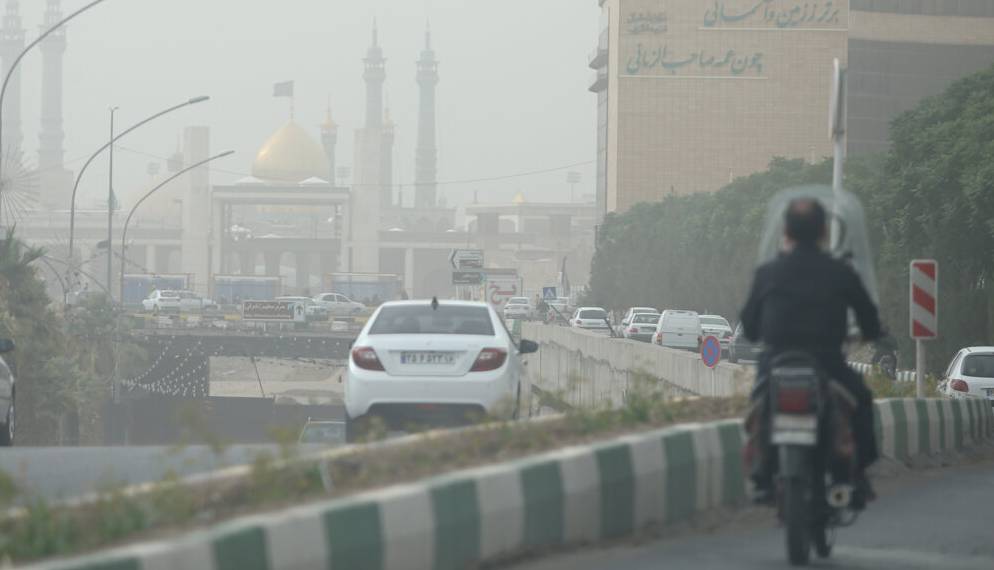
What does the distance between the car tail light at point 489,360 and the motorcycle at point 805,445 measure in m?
6.64

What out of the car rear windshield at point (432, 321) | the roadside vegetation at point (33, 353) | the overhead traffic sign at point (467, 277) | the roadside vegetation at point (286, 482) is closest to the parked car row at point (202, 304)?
the roadside vegetation at point (33, 353)

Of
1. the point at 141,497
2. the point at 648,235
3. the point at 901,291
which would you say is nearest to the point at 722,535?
the point at 141,497

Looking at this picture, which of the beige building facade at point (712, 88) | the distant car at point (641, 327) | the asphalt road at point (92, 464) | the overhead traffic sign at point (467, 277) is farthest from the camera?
the beige building facade at point (712, 88)

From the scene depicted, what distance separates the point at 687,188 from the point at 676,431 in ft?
412

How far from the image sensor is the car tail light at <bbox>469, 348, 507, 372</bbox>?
46.4 ft

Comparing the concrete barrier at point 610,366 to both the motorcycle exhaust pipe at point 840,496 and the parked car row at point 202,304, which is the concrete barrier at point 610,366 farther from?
the parked car row at point 202,304

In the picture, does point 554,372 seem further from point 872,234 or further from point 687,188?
point 687,188

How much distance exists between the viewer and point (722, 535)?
8977mm

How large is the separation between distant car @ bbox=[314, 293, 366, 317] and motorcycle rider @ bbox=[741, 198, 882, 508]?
301 feet

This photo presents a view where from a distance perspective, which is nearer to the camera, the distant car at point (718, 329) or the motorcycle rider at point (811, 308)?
the motorcycle rider at point (811, 308)

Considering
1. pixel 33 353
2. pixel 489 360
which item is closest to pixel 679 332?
pixel 33 353

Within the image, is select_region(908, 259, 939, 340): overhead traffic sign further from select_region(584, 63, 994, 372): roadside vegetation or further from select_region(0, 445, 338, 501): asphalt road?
select_region(584, 63, 994, 372): roadside vegetation

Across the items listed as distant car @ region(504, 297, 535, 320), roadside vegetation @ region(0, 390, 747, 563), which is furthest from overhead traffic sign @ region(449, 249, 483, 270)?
distant car @ region(504, 297, 535, 320)

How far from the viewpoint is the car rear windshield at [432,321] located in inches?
574
